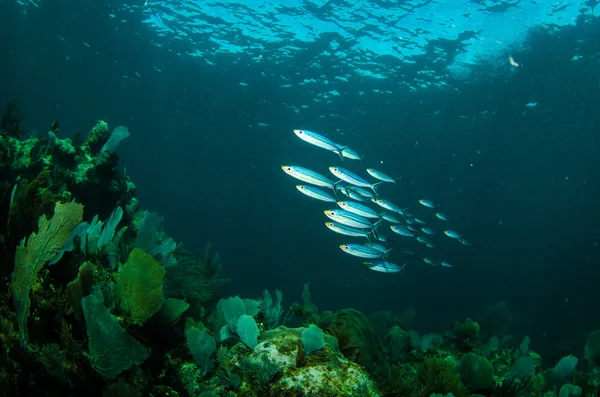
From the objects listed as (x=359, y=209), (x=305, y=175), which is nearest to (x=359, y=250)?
(x=359, y=209)

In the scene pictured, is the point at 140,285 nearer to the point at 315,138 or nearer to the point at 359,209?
the point at 315,138

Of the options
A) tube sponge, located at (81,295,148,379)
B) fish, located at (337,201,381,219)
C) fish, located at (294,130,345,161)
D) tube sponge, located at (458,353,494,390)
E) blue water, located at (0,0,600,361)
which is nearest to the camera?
tube sponge, located at (81,295,148,379)

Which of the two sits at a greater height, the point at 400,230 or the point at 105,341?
the point at 105,341

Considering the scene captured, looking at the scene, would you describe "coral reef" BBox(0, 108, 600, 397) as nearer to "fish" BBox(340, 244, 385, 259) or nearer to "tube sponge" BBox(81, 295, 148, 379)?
"tube sponge" BBox(81, 295, 148, 379)

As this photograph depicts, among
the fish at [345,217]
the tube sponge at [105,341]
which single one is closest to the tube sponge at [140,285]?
the tube sponge at [105,341]

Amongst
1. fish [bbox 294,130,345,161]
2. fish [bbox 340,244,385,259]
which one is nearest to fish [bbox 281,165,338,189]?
fish [bbox 294,130,345,161]

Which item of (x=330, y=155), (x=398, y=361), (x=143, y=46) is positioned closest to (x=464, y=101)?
(x=330, y=155)

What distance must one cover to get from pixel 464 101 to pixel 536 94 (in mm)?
4117

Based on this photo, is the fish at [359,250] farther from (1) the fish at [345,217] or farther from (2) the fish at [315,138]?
(2) the fish at [315,138]

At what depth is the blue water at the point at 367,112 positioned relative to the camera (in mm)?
17938

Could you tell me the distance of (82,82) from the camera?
33969 mm

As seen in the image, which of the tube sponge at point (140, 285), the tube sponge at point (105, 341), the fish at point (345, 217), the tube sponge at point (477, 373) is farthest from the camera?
the fish at point (345, 217)

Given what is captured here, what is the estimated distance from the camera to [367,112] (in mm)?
26016

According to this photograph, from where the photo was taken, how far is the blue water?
17.9m
